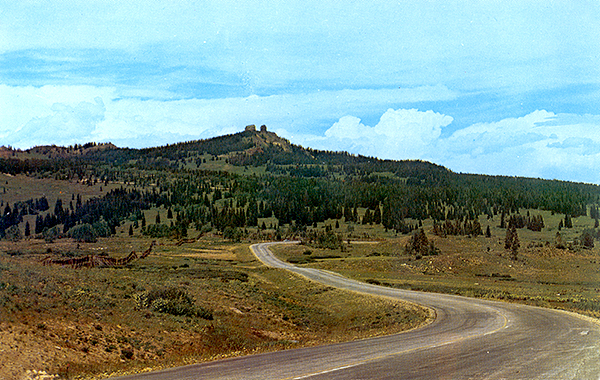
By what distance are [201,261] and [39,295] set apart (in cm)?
5277

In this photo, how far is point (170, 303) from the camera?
83.1 feet

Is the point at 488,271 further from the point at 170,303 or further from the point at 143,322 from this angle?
the point at 143,322

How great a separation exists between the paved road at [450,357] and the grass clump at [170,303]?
7688 mm

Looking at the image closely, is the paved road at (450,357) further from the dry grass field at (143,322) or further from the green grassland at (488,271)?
the green grassland at (488,271)

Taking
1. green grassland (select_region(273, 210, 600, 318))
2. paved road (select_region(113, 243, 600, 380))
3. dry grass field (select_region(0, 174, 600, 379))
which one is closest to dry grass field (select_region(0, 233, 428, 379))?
dry grass field (select_region(0, 174, 600, 379))

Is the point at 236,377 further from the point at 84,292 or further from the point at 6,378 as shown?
the point at 84,292

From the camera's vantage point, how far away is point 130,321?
22.1 m

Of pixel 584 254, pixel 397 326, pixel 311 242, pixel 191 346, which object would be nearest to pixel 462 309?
pixel 397 326

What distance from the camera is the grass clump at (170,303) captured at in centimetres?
2505

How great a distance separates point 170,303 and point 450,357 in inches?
607

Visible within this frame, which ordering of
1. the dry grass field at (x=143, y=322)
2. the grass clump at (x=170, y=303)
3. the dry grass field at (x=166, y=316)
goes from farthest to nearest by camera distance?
the grass clump at (x=170, y=303)
the dry grass field at (x=166, y=316)
the dry grass field at (x=143, y=322)

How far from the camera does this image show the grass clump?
25.0 metres

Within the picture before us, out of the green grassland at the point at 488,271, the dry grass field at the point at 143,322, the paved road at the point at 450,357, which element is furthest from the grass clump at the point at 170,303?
the green grassland at the point at 488,271

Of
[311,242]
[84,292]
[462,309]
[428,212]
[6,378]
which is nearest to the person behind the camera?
[6,378]
